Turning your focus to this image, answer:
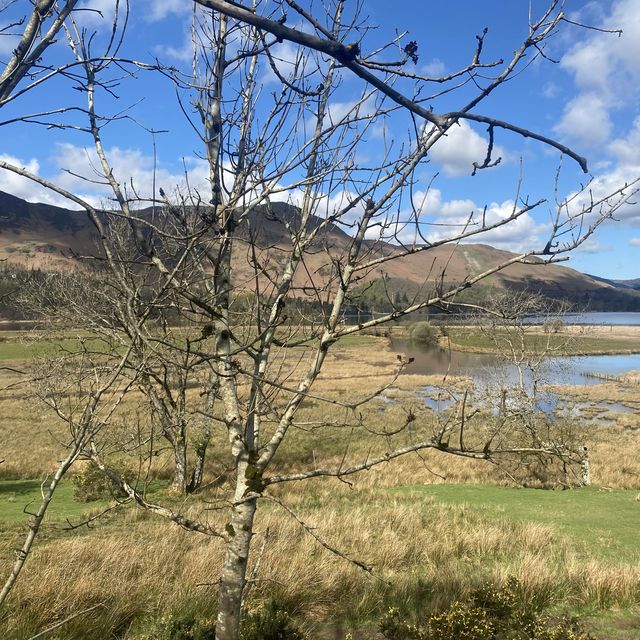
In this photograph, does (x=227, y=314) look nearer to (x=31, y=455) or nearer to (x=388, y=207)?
(x=388, y=207)

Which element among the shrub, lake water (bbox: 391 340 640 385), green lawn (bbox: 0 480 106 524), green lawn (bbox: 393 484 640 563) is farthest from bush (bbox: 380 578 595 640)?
lake water (bbox: 391 340 640 385)

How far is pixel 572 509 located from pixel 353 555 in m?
7.05

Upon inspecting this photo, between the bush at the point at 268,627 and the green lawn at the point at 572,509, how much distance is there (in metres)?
5.82

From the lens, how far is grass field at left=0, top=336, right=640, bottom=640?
4.95 meters

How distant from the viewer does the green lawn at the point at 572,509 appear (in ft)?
28.2

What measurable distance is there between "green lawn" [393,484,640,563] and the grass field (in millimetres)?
50

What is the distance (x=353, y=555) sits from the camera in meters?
7.28

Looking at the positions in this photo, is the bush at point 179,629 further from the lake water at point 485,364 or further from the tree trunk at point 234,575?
the lake water at point 485,364

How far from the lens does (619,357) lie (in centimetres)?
8031

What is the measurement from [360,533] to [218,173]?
7.01 m

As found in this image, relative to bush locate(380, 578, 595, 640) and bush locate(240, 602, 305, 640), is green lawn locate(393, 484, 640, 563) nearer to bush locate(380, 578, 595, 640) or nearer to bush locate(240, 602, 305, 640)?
bush locate(380, 578, 595, 640)

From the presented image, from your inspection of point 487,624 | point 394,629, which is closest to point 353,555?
point 394,629

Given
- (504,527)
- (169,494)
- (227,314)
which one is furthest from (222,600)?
(169,494)

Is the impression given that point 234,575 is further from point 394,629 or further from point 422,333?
point 422,333
